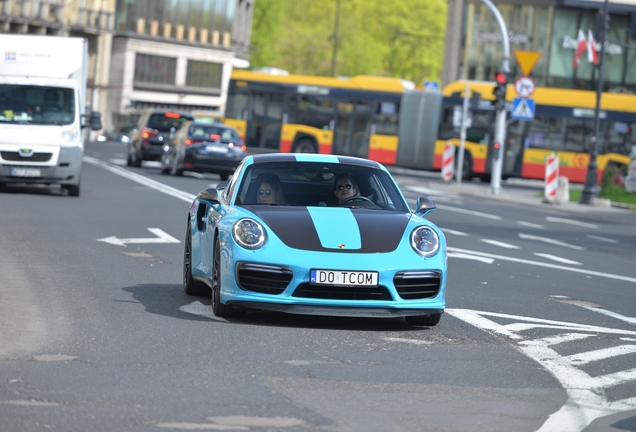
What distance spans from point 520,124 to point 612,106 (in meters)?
3.24

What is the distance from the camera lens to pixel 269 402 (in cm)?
651

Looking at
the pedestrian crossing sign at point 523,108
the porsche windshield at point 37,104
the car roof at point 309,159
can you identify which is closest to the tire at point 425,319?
the car roof at point 309,159

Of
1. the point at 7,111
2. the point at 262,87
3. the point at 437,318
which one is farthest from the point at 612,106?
the point at 437,318

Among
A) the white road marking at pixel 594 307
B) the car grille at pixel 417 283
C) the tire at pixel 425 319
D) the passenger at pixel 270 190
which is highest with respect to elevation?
the passenger at pixel 270 190

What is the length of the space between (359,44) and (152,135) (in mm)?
65423

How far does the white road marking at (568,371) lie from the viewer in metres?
6.52

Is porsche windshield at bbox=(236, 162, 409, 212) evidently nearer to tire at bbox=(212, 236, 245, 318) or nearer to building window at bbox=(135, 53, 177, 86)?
tire at bbox=(212, 236, 245, 318)

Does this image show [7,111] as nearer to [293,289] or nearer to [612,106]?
[293,289]

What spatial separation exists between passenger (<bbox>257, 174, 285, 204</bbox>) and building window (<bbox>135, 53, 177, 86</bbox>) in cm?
8248

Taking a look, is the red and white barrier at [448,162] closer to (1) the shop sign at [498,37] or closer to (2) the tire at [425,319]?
(1) the shop sign at [498,37]

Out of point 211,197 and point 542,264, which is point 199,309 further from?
point 542,264

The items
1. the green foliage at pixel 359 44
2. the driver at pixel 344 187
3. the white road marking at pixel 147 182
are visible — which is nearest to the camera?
the driver at pixel 344 187

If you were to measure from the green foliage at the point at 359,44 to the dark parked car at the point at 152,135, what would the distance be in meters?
59.7

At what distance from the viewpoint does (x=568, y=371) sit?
315 inches
